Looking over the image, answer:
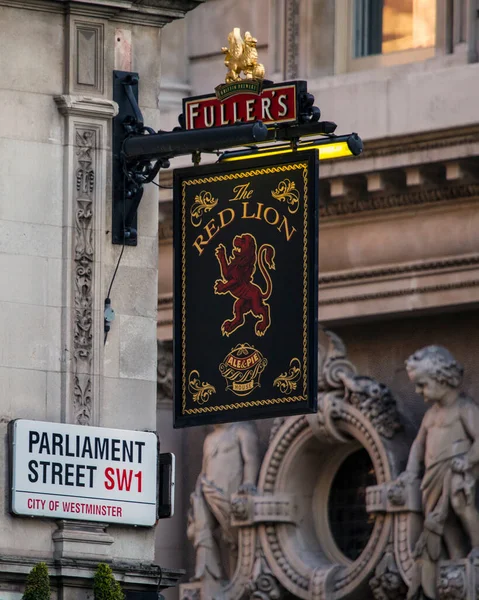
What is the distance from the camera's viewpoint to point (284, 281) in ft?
85.4

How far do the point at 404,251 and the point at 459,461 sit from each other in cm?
273

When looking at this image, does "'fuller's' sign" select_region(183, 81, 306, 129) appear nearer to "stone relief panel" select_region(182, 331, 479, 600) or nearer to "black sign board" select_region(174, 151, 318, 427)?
"black sign board" select_region(174, 151, 318, 427)

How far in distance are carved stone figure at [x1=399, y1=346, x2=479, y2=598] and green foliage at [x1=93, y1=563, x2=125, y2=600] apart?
13549mm

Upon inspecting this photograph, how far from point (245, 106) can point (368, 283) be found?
1419 cm

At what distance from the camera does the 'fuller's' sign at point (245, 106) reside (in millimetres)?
25953

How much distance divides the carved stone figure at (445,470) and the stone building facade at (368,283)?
13 centimetres

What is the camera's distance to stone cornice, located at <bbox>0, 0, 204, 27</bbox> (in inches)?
1057

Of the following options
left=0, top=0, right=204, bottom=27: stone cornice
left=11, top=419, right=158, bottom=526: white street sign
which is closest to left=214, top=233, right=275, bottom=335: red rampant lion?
left=11, top=419, right=158, bottom=526: white street sign

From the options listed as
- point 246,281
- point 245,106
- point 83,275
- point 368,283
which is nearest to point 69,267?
point 83,275

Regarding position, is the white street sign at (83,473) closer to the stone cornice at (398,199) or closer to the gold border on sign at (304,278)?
the gold border on sign at (304,278)

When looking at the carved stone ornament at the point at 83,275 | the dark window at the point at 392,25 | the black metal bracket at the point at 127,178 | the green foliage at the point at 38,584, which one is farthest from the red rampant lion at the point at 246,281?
the dark window at the point at 392,25

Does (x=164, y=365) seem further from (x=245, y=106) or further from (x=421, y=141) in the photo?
(x=245, y=106)

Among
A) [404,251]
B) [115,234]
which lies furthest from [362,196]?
[115,234]

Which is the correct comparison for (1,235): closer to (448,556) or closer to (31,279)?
(31,279)
